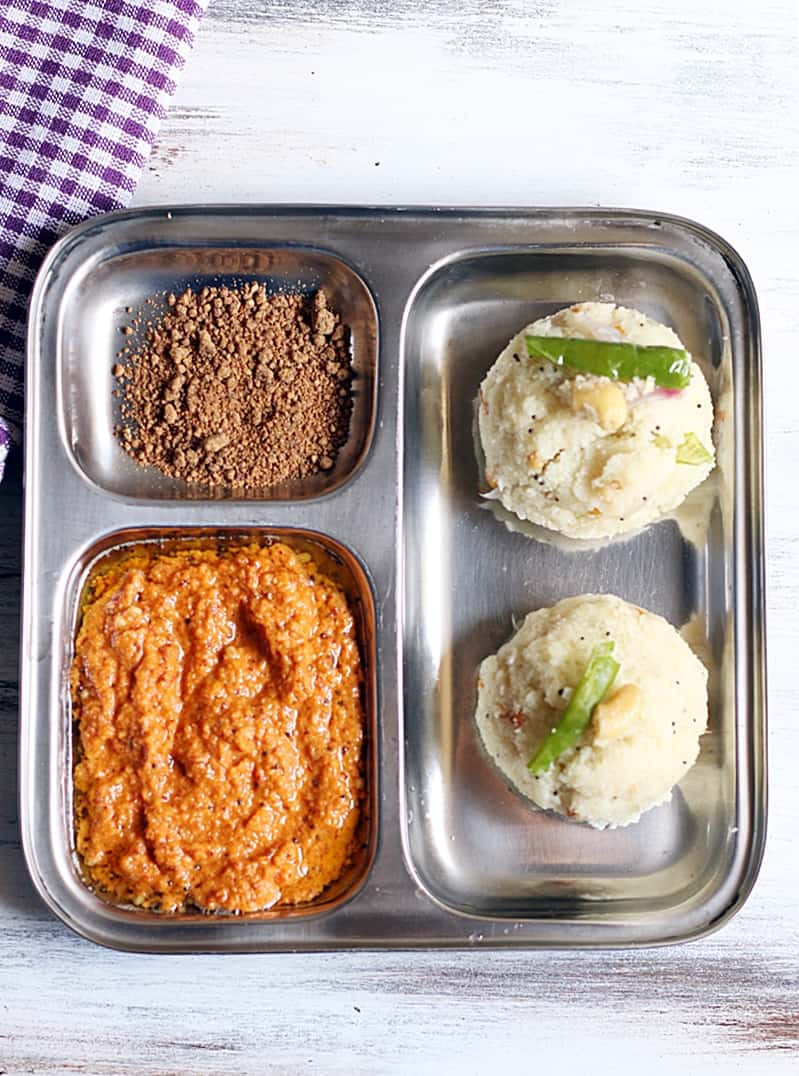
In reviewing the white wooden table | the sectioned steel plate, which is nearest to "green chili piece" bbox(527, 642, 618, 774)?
the sectioned steel plate

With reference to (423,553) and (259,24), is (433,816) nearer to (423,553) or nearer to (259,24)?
(423,553)

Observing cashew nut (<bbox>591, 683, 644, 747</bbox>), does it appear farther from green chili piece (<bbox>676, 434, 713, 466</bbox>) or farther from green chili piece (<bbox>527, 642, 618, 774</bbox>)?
green chili piece (<bbox>676, 434, 713, 466</bbox>)

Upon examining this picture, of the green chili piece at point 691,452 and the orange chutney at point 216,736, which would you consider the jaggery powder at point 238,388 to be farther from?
the green chili piece at point 691,452

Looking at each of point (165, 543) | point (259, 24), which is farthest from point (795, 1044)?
point (259, 24)

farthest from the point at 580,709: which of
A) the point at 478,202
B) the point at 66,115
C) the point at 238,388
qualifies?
the point at 66,115

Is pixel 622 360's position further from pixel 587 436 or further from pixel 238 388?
pixel 238 388

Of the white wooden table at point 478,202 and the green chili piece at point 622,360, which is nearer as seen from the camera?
the green chili piece at point 622,360

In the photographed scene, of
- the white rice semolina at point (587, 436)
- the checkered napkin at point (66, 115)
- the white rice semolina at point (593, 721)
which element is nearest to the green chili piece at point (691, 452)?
the white rice semolina at point (587, 436)
